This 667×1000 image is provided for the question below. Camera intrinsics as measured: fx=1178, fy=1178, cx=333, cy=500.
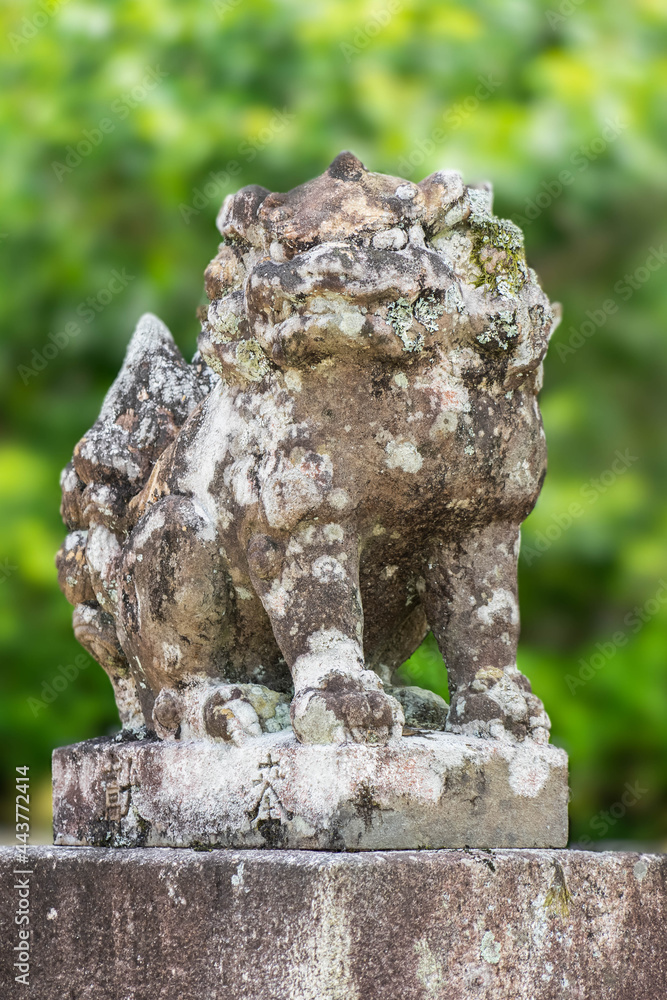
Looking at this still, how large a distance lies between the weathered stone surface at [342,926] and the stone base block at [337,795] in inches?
2.8

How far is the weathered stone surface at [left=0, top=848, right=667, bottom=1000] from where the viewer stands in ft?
5.66

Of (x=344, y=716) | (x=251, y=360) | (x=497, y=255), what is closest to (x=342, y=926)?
(x=344, y=716)

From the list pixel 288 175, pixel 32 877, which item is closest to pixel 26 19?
pixel 288 175

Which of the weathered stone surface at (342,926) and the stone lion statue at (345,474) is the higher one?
the stone lion statue at (345,474)

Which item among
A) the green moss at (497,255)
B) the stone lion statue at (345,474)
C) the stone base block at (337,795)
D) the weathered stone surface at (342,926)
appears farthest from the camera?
the green moss at (497,255)

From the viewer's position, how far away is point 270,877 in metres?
1.75

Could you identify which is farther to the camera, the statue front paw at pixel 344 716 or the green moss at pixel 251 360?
the green moss at pixel 251 360

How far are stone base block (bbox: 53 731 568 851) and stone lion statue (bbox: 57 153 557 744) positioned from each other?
0.05 m

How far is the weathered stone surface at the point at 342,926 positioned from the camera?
173cm

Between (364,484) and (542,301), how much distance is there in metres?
0.49

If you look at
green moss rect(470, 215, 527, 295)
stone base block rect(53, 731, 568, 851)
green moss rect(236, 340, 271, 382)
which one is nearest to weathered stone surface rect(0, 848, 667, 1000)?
stone base block rect(53, 731, 568, 851)

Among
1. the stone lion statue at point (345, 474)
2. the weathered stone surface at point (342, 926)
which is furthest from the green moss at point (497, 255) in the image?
the weathered stone surface at point (342, 926)

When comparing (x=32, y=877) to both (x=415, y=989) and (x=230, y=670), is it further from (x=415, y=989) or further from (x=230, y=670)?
(x=415, y=989)

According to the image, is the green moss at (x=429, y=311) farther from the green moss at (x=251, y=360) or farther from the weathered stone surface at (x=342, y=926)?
the weathered stone surface at (x=342, y=926)
